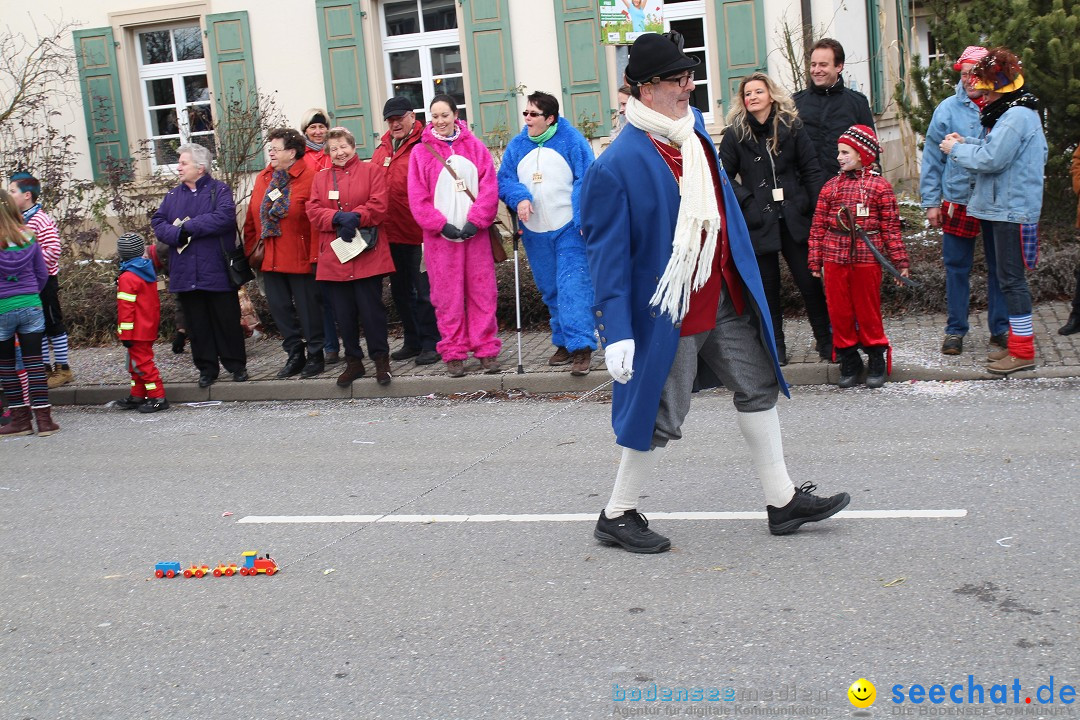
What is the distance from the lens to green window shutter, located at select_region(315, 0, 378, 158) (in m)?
16.3

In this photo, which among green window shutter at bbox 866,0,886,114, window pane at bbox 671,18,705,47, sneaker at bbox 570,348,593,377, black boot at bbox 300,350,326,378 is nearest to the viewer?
sneaker at bbox 570,348,593,377

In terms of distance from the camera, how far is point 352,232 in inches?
370

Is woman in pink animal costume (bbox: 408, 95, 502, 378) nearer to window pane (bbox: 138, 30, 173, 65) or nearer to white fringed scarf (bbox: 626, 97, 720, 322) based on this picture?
white fringed scarf (bbox: 626, 97, 720, 322)

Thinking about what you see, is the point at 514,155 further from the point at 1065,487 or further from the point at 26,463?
the point at 1065,487

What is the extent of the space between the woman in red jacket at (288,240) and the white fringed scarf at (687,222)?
536 cm

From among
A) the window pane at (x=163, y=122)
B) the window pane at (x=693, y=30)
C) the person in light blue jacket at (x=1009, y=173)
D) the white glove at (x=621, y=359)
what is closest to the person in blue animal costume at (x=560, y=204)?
the person in light blue jacket at (x=1009, y=173)

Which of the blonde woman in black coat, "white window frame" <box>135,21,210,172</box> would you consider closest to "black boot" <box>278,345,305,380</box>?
the blonde woman in black coat

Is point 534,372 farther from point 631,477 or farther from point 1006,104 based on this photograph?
point 631,477

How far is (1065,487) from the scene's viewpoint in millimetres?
5770

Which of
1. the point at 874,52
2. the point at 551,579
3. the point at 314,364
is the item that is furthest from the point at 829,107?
the point at 874,52

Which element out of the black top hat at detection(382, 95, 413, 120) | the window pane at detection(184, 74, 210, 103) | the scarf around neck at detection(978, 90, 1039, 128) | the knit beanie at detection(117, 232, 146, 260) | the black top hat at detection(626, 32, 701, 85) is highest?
the window pane at detection(184, 74, 210, 103)

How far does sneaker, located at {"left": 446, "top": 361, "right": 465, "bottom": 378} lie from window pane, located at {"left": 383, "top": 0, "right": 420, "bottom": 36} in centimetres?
818

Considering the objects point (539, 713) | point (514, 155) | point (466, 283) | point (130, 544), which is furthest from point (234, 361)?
point (539, 713)

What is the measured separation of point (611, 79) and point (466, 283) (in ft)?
22.5
